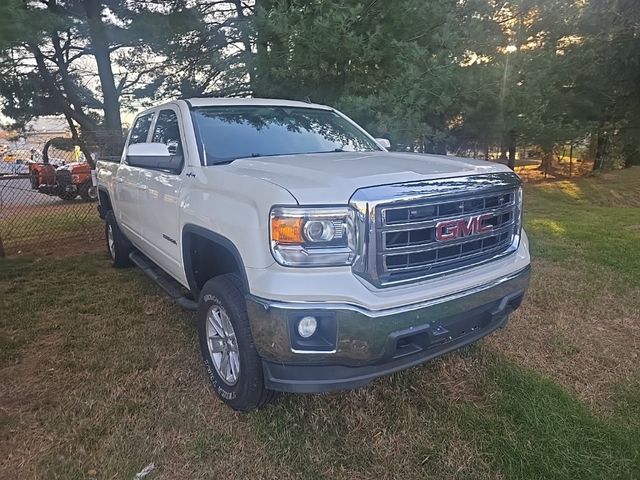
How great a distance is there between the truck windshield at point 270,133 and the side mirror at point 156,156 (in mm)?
262

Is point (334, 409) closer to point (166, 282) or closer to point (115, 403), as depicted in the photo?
point (115, 403)

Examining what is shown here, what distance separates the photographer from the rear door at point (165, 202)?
11.3 feet

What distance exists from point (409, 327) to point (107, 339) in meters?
2.71

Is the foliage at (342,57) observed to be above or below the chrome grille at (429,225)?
above

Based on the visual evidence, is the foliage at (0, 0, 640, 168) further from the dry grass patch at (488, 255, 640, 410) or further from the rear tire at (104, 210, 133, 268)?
the dry grass patch at (488, 255, 640, 410)

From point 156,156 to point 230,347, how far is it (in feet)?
4.83

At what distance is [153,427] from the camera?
2705 millimetres

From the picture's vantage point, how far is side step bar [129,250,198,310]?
3463 millimetres

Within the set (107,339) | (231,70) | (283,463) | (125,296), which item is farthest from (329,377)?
(231,70)

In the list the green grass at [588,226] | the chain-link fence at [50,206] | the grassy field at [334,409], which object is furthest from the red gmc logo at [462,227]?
the chain-link fence at [50,206]

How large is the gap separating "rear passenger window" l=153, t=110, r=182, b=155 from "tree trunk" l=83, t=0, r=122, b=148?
5.13 meters

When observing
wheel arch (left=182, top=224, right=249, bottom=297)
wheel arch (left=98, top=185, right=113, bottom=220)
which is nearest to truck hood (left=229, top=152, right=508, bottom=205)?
wheel arch (left=182, top=224, right=249, bottom=297)

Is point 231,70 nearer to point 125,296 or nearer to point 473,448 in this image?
point 125,296

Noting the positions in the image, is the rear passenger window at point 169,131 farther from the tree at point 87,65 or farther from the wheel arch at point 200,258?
the tree at point 87,65
